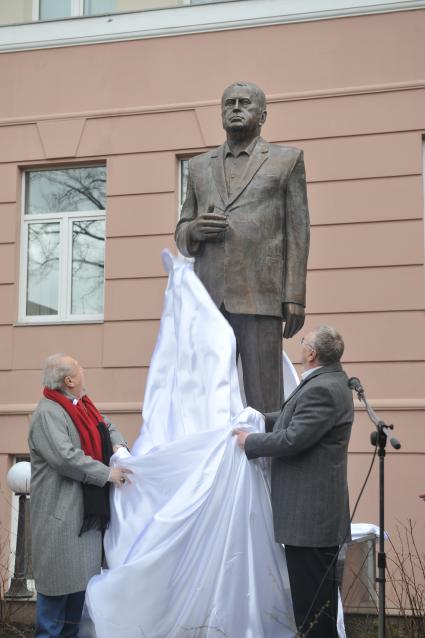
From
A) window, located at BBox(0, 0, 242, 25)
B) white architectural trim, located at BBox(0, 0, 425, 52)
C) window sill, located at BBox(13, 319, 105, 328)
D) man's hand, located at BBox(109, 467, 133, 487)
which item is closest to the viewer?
man's hand, located at BBox(109, 467, 133, 487)

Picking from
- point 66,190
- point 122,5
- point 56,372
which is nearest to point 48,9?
point 122,5

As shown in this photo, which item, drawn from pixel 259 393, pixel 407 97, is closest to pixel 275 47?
pixel 407 97

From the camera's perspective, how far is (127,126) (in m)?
9.98

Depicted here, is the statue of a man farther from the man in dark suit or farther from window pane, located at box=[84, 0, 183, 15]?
window pane, located at box=[84, 0, 183, 15]

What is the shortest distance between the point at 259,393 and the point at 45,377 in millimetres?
1048

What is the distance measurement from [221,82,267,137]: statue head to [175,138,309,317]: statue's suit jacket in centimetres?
13

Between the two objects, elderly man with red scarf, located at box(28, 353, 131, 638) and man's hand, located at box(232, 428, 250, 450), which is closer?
man's hand, located at box(232, 428, 250, 450)

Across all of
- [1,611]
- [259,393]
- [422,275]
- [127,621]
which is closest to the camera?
[127,621]

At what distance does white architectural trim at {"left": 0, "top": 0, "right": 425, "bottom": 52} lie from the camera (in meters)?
9.52

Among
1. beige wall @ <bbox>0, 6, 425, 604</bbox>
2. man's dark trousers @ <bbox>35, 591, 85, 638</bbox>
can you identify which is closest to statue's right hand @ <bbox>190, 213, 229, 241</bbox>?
man's dark trousers @ <bbox>35, 591, 85, 638</bbox>

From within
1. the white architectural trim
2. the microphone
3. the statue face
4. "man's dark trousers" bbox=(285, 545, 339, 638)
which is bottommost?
"man's dark trousers" bbox=(285, 545, 339, 638)

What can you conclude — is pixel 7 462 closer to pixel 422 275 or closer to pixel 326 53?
pixel 422 275

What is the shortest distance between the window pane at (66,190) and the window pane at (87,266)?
206mm

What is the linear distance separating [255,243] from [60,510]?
1.55 meters
